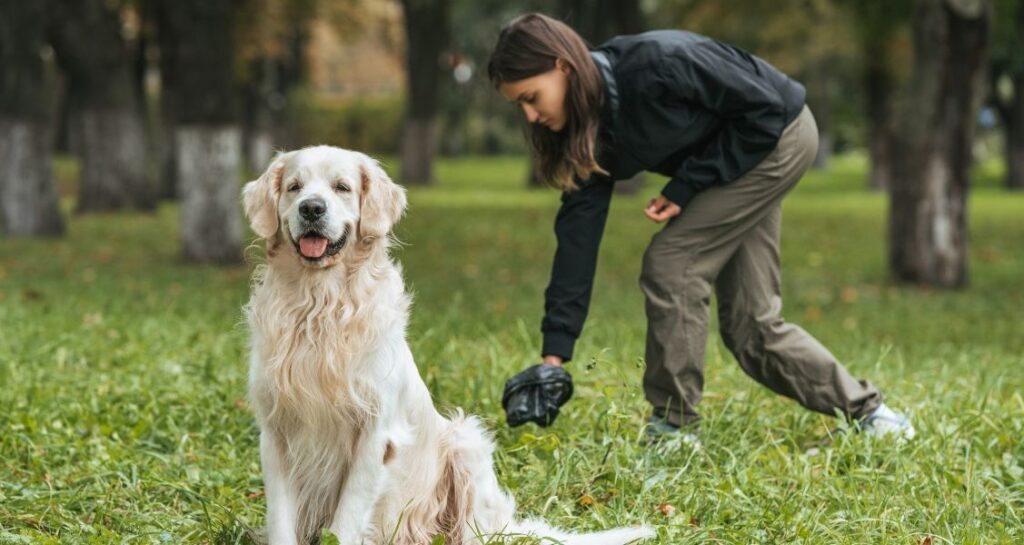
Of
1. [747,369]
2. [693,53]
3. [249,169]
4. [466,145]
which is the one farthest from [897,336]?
[466,145]

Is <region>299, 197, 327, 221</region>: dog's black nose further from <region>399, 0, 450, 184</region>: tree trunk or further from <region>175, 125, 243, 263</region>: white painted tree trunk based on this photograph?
Result: <region>399, 0, 450, 184</region>: tree trunk

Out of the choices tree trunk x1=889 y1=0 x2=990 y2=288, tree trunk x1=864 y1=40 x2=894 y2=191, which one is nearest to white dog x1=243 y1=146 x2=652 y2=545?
tree trunk x1=889 y1=0 x2=990 y2=288

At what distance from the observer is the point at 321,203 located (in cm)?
355

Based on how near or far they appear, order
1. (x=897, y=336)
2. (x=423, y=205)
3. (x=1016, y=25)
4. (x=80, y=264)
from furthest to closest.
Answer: (x=1016, y=25) < (x=423, y=205) < (x=80, y=264) < (x=897, y=336)

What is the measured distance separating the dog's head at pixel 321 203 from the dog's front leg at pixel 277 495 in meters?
0.56

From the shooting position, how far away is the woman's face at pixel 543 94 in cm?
436

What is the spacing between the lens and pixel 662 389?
4.81m

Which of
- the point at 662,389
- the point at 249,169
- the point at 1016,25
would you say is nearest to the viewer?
the point at 662,389

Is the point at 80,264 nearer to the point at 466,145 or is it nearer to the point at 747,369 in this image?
the point at 747,369

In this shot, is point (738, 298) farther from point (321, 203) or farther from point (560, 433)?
point (321, 203)

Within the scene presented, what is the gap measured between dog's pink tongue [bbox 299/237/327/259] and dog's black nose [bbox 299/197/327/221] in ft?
0.23

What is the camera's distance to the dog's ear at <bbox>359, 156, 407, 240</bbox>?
3.70 metres

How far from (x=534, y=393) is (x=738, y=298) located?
112 cm

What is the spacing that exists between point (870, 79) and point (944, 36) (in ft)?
56.6
